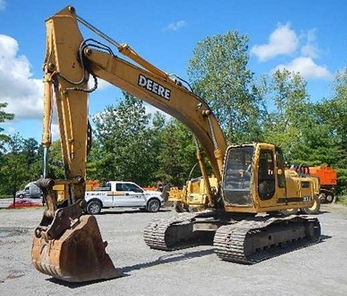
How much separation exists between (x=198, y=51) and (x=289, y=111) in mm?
14979

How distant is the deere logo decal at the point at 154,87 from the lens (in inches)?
369

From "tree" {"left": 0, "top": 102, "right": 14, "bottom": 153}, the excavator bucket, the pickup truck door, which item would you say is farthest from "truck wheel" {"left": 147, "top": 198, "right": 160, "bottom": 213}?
the excavator bucket

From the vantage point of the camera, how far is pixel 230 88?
122ft

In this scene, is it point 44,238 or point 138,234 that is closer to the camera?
point 44,238

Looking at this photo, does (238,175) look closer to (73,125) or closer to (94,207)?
Answer: (73,125)

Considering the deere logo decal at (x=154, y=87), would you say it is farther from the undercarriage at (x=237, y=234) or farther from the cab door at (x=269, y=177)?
the undercarriage at (x=237, y=234)

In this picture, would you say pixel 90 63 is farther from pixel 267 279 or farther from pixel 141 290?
pixel 267 279

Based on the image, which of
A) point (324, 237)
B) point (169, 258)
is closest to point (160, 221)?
point (169, 258)

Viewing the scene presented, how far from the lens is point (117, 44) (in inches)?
358

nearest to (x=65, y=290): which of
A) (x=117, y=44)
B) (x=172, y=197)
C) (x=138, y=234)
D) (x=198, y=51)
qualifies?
(x=117, y=44)

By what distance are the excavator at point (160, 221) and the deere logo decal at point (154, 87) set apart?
21 millimetres

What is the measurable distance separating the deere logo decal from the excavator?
0.02 metres

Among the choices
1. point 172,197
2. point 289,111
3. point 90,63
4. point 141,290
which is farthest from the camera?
point 289,111

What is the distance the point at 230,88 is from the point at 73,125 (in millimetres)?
30238
